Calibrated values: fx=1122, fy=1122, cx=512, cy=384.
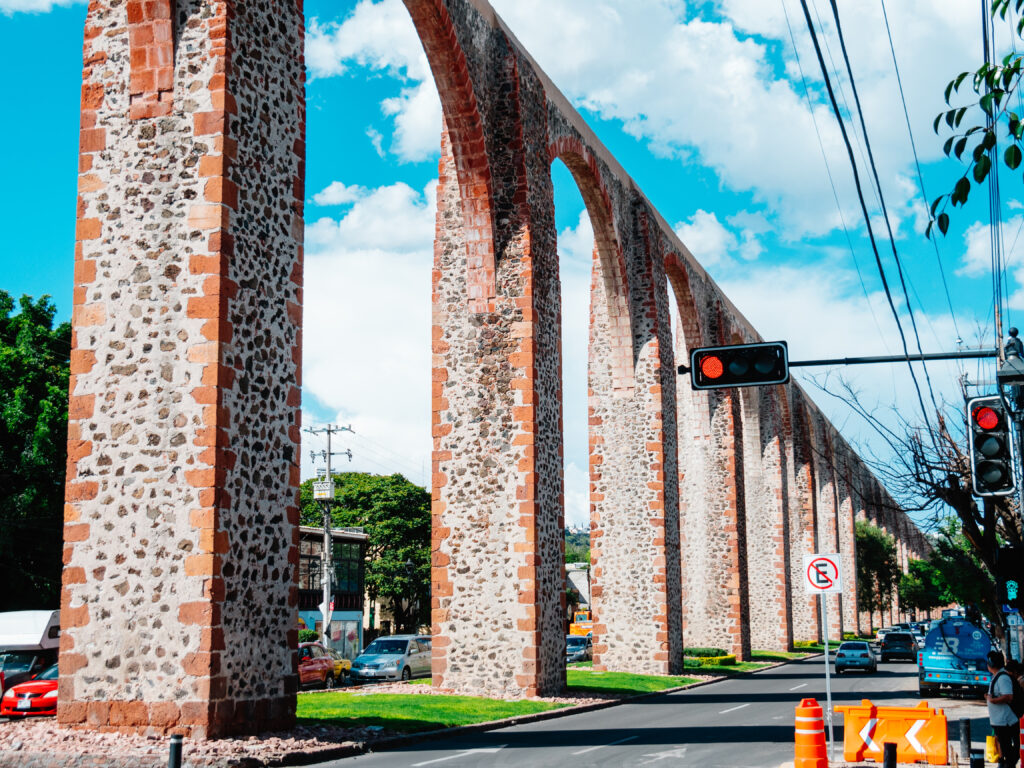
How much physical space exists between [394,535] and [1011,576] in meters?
59.1

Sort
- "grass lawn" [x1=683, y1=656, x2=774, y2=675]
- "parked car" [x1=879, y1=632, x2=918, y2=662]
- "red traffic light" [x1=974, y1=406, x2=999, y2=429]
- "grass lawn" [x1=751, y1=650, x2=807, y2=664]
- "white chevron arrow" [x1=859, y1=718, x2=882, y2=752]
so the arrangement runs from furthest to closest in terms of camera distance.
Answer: "parked car" [x1=879, y1=632, x2=918, y2=662]
"grass lawn" [x1=751, y1=650, x2=807, y2=664]
"grass lawn" [x1=683, y1=656, x2=774, y2=675]
"white chevron arrow" [x1=859, y1=718, x2=882, y2=752]
"red traffic light" [x1=974, y1=406, x2=999, y2=429]

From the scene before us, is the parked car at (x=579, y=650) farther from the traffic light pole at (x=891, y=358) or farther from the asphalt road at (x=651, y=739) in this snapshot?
the traffic light pole at (x=891, y=358)

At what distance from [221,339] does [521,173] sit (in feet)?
34.8

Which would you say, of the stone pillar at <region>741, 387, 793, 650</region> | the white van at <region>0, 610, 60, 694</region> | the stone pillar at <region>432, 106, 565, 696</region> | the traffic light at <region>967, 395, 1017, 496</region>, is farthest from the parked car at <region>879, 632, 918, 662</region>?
the traffic light at <region>967, 395, 1017, 496</region>

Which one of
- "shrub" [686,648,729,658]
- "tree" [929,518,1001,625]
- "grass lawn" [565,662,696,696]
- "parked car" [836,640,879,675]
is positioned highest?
"tree" [929,518,1001,625]

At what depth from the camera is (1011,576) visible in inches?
383

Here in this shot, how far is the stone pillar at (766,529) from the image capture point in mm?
48844

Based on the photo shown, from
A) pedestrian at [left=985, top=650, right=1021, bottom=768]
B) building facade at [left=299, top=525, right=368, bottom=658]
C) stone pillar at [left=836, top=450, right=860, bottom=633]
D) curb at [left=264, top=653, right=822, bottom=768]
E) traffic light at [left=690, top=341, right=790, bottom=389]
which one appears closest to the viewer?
traffic light at [left=690, top=341, right=790, bottom=389]

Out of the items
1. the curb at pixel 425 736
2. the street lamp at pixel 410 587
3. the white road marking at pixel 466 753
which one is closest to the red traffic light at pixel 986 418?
the white road marking at pixel 466 753

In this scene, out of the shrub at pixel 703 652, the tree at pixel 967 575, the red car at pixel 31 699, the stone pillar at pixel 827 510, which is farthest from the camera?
the stone pillar at pixel 827 510

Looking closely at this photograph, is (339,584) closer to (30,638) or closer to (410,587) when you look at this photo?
(410,587)

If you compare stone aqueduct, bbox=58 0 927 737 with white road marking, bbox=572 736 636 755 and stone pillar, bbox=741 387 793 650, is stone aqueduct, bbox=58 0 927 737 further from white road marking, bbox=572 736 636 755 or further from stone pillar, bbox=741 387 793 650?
stone pillar, bbox=741 387 793 650

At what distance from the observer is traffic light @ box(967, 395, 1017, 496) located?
386 inches

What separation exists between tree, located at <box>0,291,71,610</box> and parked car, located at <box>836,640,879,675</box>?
84.0 feet
